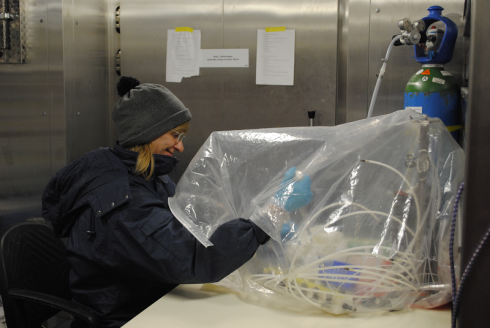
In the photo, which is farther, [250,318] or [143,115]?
[143,115]

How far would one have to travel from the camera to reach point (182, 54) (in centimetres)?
248

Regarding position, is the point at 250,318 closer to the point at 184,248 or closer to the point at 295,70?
the point at 184,248

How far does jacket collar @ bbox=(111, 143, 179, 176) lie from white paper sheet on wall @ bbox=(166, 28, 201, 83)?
4.02ft

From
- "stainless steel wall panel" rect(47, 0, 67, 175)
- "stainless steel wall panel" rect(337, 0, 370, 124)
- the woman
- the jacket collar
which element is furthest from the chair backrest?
"stainless steel wall panel" rect(337, 0, 370, 124)

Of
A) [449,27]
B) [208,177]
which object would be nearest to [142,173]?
[208,177]

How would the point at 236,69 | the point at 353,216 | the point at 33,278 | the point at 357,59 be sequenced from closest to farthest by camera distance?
the point at 353,216 → the point at 33,278 → the point at 357,59 → the point at 236,69

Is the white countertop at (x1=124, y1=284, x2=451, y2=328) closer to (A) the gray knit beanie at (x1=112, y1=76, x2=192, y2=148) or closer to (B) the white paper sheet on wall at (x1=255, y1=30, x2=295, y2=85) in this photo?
(A) the gray knit beanie at (x1=112, y1=76, x2=192, y2=148)

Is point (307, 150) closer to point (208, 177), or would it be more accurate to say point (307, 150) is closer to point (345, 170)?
point (345, 170)

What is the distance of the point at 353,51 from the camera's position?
7.07 ft

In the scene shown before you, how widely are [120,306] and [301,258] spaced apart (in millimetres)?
562

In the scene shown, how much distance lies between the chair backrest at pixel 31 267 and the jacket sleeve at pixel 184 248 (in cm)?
45

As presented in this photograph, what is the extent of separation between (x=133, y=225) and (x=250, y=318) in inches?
14.8

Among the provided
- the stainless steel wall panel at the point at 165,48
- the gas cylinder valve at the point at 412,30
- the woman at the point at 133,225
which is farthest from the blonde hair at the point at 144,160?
the stainless steel wall panel at the point at 165,48

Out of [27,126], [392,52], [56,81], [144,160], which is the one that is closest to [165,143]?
[144,160]
